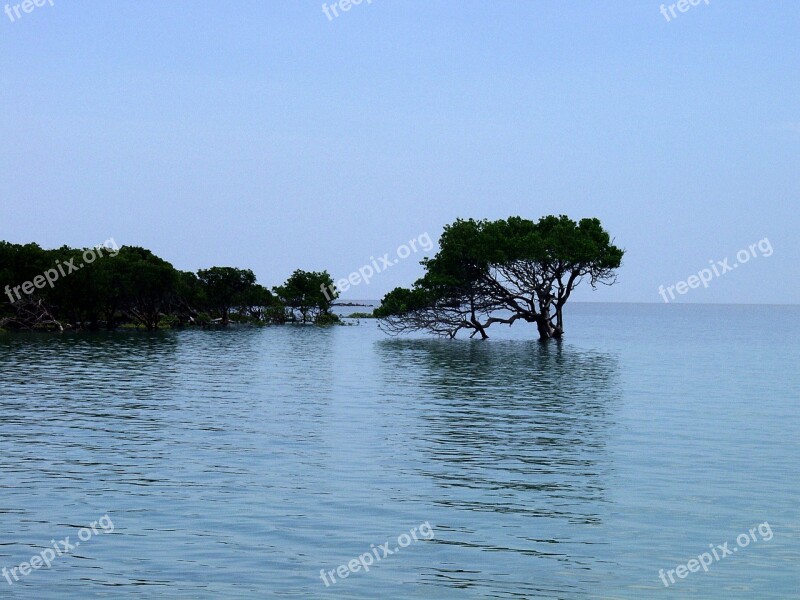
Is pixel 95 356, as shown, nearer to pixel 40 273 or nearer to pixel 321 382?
pixel 321 382

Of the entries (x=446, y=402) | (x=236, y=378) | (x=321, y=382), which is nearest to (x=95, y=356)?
(x=236, y=378)

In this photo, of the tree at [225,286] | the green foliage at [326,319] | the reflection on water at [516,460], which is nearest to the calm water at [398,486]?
the reflection on water at [516,460]

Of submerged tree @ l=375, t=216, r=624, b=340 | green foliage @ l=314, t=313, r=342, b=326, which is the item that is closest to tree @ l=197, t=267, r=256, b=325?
green foliage @ l=314, t=313, r=342, b=326
